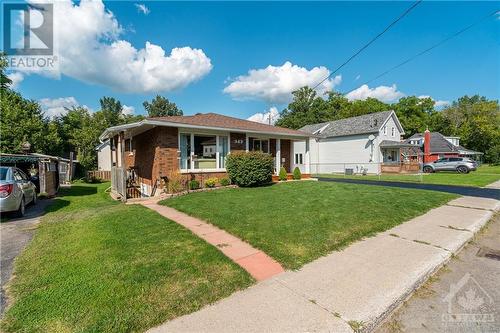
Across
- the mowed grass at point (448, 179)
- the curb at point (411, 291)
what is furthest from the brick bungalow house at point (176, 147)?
the mowed grass at point (448, 179)

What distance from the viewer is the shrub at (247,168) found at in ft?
38.2

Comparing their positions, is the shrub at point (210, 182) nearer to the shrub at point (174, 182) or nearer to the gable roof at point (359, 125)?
the shrub at point (174, 182)

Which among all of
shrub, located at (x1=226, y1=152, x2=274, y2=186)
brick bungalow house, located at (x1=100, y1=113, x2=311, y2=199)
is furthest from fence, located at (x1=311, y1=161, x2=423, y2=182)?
shrub, located at (x1=226, y1=152, x2=274, y2=186)

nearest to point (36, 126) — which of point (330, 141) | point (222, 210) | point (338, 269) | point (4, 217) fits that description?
point (4, 217)

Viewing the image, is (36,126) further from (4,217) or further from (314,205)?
(314,205)

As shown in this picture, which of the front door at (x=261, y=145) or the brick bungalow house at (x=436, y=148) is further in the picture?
the brick bungalow house at (x=436, y=148)

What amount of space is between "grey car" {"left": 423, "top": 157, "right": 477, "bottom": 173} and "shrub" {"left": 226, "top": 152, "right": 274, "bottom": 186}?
25733mm

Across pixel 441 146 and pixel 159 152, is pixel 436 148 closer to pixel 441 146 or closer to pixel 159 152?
pixel 441 146

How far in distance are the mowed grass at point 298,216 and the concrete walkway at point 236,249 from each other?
6.5 inches

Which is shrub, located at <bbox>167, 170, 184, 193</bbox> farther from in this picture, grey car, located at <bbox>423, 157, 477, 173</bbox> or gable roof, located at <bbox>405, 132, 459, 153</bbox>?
gable roof, located at <bbox>405, 132, 459, 153</bbox>

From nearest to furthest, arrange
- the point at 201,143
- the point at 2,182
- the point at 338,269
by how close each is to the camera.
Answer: the point at 338,269
the point at 2,182
the point at 201,143

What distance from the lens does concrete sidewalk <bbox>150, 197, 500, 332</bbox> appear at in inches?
101

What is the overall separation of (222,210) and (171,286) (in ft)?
13.4

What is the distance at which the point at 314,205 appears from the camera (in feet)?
26.0
